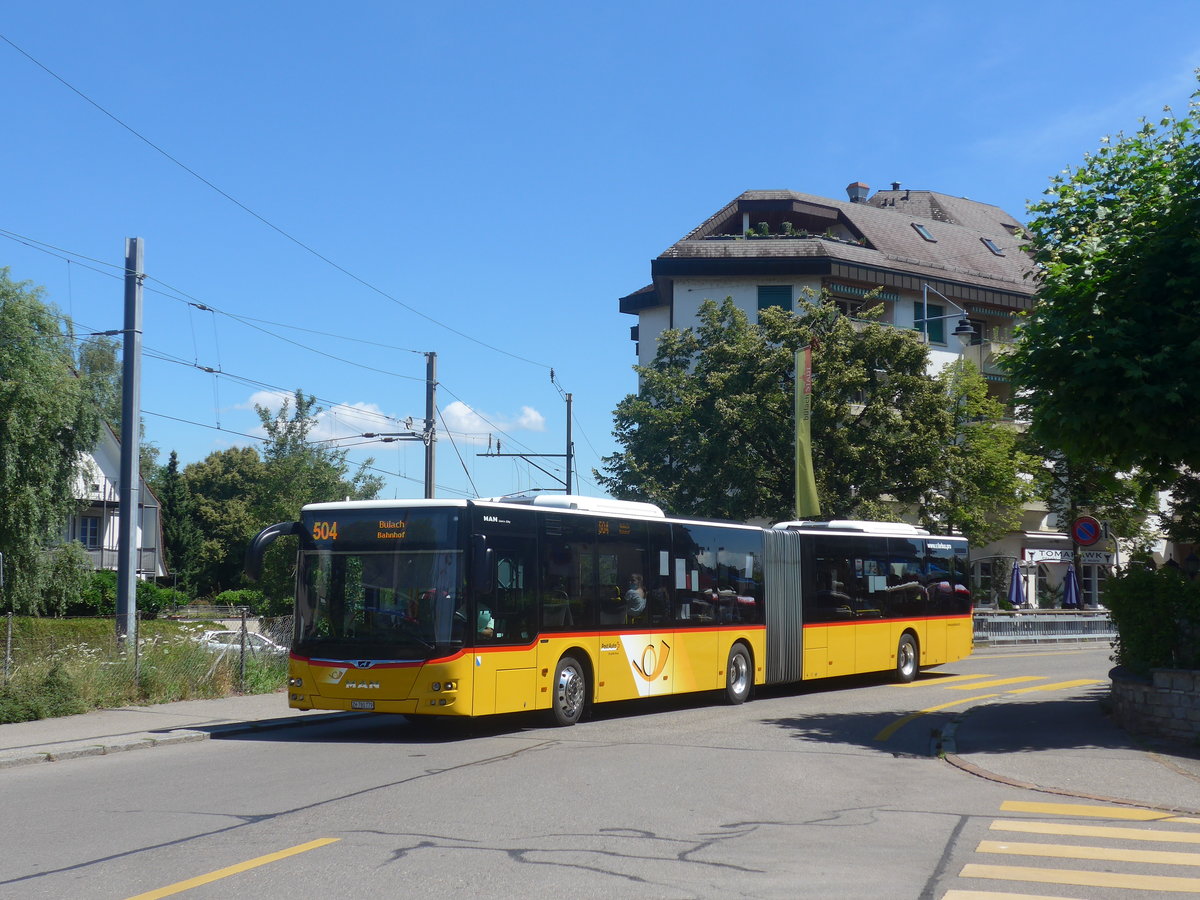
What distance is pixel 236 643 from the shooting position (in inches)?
828

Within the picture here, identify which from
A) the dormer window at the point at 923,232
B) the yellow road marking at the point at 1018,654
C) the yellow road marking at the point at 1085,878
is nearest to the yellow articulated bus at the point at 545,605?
the yellow road marking at the point at 1085,878

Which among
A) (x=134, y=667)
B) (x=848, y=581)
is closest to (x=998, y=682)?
(x=848, y=581)

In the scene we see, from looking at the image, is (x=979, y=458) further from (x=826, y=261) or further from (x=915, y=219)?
(x=915, y=219)

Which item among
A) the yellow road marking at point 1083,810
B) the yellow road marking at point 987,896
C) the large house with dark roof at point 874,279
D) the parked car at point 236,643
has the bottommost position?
the yellow road marking at point 1083,810

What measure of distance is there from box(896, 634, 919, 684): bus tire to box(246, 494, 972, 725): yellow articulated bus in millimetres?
2007

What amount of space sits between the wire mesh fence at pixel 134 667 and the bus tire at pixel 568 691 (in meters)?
5.43

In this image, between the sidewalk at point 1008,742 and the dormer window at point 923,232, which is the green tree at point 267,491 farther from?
the dormer window at point 923,232

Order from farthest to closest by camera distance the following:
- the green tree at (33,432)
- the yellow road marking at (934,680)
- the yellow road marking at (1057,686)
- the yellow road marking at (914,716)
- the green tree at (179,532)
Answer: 1. the green tree at (179,532)
2. the green tree at (33,432)
3. the yellow road marking at (934,680)
4. the yellow road marking at (1057,686)
5. the yellow road marking at (914,716)

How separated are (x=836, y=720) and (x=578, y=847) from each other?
9.55m

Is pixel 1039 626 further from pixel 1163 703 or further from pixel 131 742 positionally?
pixel 131 742

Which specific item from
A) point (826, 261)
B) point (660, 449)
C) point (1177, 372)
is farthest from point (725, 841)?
point (826, 261)

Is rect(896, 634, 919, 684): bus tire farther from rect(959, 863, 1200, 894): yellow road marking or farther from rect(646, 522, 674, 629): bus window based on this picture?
rect(959, 863, 1200, 894): yellow road marking

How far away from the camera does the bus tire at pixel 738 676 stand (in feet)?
65.7

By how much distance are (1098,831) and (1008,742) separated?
519cm
